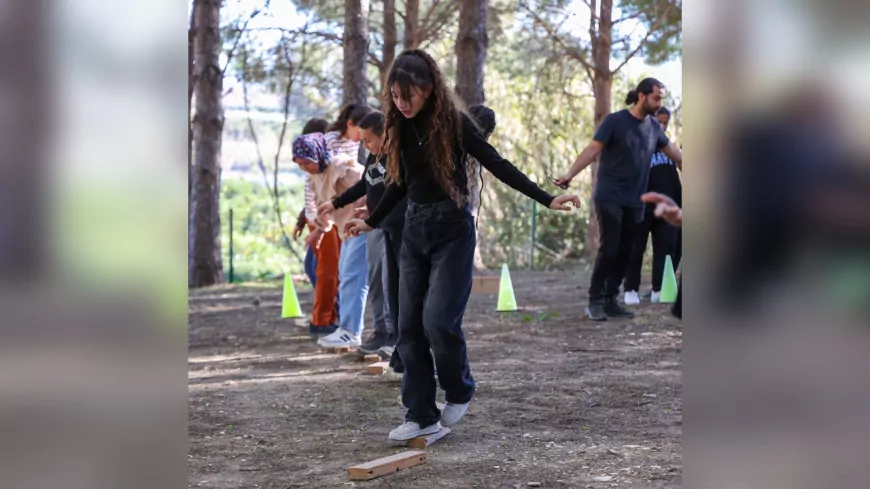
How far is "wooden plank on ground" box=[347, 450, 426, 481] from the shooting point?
185 inches

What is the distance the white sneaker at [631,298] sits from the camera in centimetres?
1164

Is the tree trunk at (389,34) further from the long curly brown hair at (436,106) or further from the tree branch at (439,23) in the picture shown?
the long curly brown hair at (436,106)

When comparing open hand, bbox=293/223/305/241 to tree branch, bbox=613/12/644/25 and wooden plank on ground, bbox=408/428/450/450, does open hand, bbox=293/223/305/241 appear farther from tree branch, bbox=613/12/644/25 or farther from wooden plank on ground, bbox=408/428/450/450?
tree branch, bbox=613/12/644/25

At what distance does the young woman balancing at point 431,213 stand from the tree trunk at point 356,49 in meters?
8.75

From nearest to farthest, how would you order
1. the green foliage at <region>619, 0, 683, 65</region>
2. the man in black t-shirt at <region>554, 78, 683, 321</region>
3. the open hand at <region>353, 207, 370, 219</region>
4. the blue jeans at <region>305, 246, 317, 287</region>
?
1. the open hand at <region>353, 207, 370, 219</region>
2. the man in black t-shirt at <region>554, 78, 683, 321</region>
3. the blue jeans at <region>305, 246, 317, 287</region>
4. the green foliage at <region>619, 0, 683, 65</region>

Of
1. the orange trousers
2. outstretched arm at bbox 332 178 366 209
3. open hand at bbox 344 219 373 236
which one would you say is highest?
outstretched arm at bbox 332 178 366 209

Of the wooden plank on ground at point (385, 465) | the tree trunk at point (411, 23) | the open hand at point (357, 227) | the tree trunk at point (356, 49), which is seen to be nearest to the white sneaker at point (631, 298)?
the tree trunk at point (356, 49)

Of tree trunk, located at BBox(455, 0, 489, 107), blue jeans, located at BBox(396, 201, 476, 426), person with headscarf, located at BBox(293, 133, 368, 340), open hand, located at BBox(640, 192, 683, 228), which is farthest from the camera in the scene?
tree trunk, located at BBox(455, 0, 489, 107)

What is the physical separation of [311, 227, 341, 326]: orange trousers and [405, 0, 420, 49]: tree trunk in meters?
10.00

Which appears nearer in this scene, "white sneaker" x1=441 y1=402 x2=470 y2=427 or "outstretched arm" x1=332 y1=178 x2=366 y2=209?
"white sneaker" x1=441 y1=402 x2=470 y2=427

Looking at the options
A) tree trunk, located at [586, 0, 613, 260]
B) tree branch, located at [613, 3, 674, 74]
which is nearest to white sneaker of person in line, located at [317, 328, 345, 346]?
tree trunk, located at [586, 0, 613, 260]

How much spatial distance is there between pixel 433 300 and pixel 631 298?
6.89m

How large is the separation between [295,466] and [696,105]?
3.28m

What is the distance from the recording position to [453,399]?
218 inches
